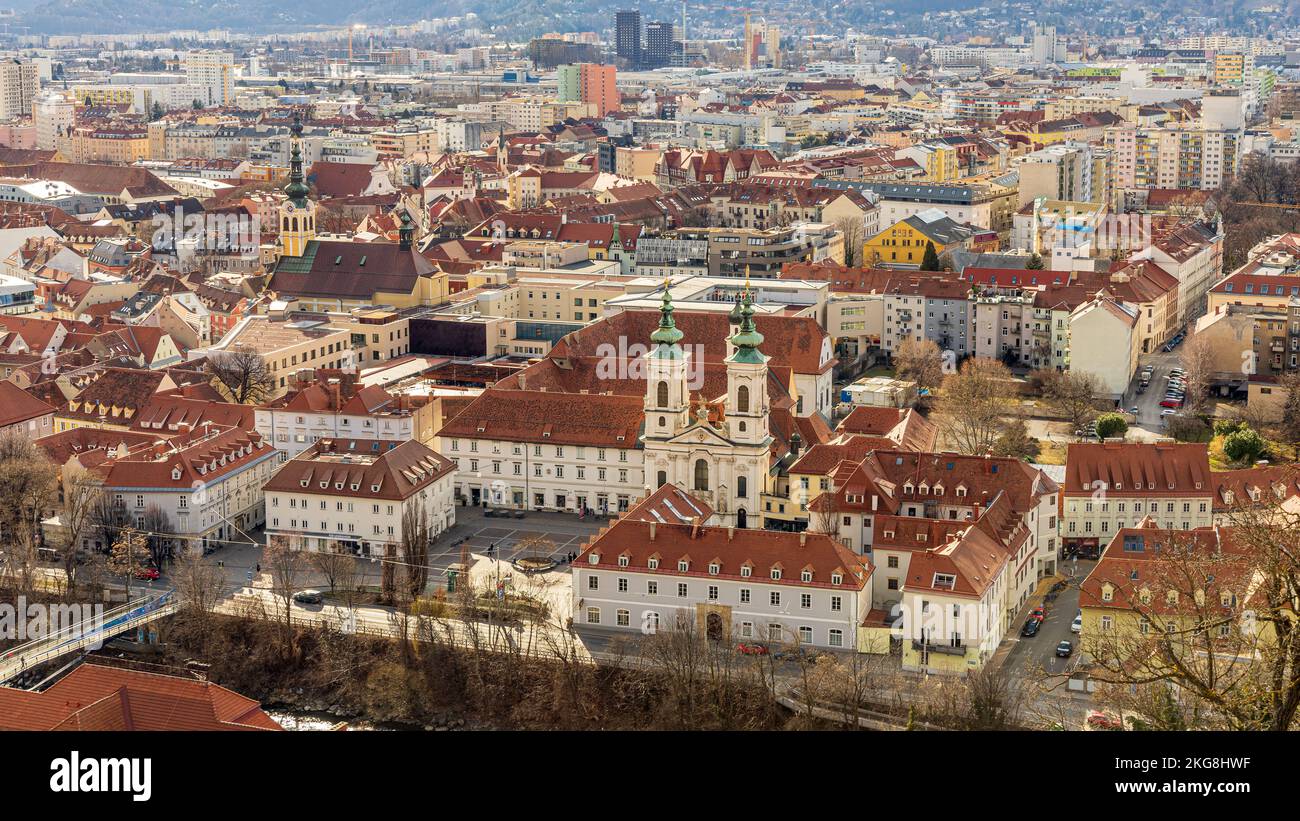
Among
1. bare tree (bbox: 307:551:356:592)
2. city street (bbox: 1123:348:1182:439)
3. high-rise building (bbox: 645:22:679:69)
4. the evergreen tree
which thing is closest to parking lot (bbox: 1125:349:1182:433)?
city street (bbox: 1123:348:1182:439)

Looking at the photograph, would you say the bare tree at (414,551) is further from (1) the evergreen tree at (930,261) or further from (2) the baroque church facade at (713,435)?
(1) the evergreen tree at (930,261)

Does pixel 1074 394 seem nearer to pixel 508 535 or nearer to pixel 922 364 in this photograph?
pixel 922 364

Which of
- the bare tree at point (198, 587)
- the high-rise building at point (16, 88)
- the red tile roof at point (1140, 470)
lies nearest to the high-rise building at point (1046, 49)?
the high-rise building at point (16, 88)

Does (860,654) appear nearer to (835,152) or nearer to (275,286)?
(275,286)

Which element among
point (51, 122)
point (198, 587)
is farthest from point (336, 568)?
point (51, 122)

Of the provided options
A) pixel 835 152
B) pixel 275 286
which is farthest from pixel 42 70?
pixel 275 286
